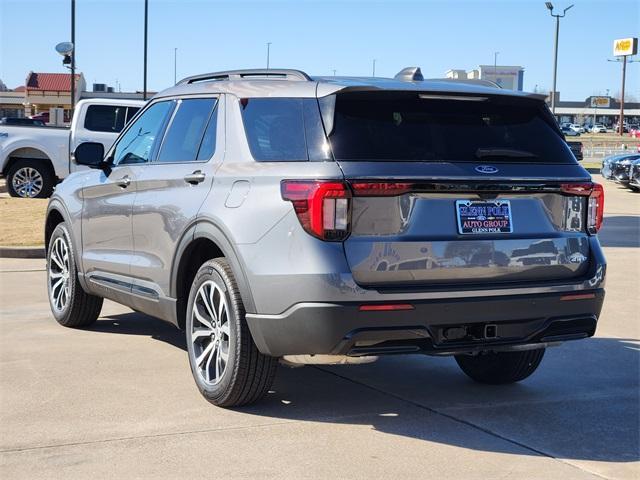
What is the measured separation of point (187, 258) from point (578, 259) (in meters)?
2.29

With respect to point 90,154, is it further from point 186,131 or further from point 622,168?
point 622,168

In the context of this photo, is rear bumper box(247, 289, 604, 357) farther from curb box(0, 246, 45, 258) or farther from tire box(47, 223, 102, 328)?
curb box(0, 246, 45, 258)

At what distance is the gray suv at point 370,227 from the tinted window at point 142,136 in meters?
0.71

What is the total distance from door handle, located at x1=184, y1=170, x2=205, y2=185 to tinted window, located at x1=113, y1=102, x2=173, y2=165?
896mm

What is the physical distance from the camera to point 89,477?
445 cm

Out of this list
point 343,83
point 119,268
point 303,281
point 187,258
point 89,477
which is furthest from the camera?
point 119,268

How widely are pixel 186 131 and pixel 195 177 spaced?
603mm

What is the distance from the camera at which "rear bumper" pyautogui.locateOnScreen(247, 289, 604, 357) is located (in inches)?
192

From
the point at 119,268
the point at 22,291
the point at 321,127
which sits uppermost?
the point at 321,127

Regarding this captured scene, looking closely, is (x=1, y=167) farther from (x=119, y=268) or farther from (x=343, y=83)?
(x=343, y=83)

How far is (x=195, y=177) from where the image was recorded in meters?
5.84

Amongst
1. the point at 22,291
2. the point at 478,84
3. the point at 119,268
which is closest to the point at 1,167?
the point at 22,291

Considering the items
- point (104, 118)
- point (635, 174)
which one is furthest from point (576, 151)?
point (635, 174)

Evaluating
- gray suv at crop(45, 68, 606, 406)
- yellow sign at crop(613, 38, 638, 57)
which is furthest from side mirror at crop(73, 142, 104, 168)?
yellow sign at crop(613, 38, 638, 57)
